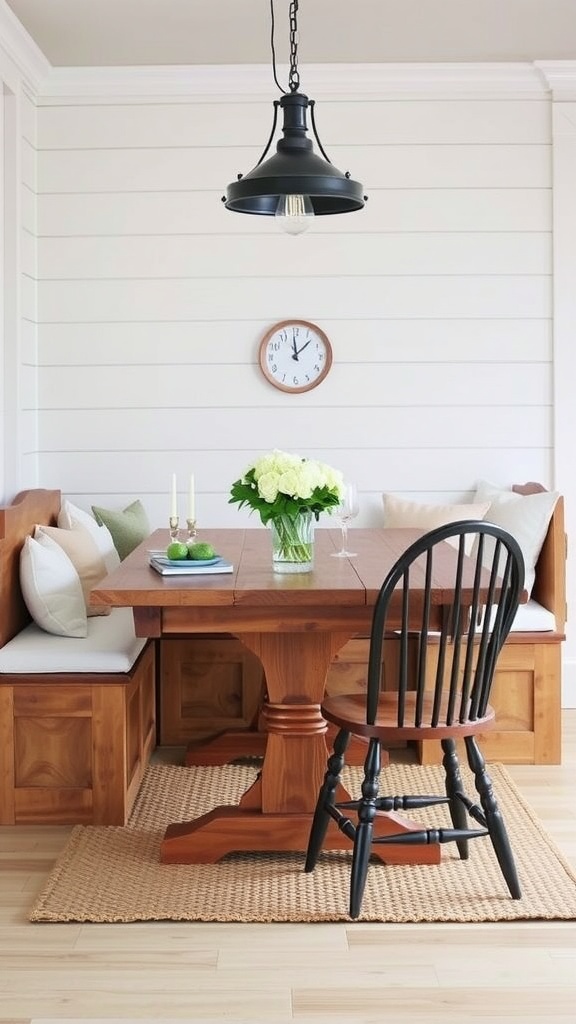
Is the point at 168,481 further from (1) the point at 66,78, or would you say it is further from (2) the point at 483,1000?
(2) the point at 483,1000

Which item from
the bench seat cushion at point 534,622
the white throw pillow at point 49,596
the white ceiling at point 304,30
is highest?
the white ceiling at point 304,30

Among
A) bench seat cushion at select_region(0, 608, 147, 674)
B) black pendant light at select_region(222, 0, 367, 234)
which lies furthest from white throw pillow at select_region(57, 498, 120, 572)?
black pendant light at select_region(222, 0, 367, 234)

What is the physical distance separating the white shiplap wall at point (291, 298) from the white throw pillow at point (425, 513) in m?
0.14

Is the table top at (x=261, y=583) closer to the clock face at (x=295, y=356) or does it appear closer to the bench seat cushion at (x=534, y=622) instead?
the bench seat cushion at (x=534, y=622)

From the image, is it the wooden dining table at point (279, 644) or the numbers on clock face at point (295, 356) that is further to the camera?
the numbers on clock face at point (295, 356)

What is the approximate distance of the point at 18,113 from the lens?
473 cm

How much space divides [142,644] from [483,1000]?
71.8 inches

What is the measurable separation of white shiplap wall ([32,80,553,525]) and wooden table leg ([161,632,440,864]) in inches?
77.2

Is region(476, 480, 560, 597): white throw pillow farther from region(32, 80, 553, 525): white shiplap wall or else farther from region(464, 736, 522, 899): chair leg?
region(464, 736, 522, 899): chair leg

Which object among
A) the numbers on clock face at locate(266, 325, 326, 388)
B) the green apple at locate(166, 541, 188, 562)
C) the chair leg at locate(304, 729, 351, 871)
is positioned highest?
the numbers on clock face at locate(266, 325, 326, 388)

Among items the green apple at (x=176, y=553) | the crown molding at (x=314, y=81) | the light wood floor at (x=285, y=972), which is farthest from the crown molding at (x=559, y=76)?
the light wood floor at (x=285, y=972)

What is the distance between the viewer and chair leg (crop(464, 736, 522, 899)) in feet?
9.90

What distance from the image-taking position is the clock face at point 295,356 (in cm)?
513

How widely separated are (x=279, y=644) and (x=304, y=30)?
2597 millimetres
